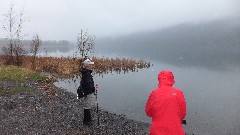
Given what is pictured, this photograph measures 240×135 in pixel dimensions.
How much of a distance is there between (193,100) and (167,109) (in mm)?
23630

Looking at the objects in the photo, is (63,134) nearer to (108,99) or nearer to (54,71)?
(108,99)

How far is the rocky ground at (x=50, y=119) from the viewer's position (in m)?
14.5

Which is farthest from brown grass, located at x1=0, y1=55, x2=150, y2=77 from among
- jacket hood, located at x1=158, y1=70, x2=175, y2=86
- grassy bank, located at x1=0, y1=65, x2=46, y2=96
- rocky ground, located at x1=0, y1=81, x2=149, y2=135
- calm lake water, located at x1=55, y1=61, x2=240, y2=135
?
jacket hood, located at x1=158, y1=70, x2=175, y2=86

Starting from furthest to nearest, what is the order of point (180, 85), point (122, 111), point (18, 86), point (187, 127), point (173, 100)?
point (180, 85), point (18, 86), point (122, 111), point (187, 127), point (173, 100)

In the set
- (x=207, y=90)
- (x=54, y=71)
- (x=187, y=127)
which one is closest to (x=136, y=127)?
(x=187, y=127)

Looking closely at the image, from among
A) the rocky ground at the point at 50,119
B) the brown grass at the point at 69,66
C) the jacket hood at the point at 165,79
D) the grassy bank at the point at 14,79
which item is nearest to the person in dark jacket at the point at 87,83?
the rocky ground at the point at 50,119

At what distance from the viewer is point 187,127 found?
1977cm

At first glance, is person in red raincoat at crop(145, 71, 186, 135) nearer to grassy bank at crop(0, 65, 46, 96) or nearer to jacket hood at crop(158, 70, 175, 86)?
jacket hood at crop(158, 70, 175, 86)

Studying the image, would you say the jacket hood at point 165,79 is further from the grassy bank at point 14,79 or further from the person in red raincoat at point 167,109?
the grassy bank at point 14,79

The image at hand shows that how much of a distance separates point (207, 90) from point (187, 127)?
18.1 m

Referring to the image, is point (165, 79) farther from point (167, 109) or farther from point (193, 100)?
point (193, 100)

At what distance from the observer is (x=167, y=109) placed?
6.72 meters

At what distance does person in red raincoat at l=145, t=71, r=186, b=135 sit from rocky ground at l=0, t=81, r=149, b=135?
7449 millimetres

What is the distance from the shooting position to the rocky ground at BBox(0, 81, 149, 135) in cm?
1454
